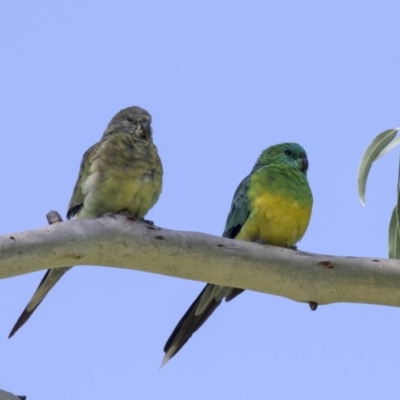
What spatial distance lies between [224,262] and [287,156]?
1.82 metres

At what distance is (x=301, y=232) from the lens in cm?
466

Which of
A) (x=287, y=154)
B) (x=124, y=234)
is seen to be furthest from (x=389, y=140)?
A: (x=124, y=234)

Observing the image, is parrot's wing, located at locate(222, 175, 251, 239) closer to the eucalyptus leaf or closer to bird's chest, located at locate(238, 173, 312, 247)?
bird's chest, located at locate(238, 173, 312, 247)

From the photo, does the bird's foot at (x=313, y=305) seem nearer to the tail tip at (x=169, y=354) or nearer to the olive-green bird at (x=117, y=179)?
the tail tip at (x=169, y=354)

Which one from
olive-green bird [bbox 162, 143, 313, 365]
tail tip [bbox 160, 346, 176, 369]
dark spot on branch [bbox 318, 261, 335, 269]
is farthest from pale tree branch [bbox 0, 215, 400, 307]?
olive-green bird [bbox 162, 143, 313, 365]

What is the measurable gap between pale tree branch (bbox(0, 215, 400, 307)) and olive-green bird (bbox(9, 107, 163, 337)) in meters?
0.95

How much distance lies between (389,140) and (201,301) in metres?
1.24

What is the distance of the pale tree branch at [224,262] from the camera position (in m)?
3.29

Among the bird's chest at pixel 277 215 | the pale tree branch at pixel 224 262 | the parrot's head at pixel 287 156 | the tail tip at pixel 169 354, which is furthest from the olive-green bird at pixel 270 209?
the pale tree branch at pixel 224 262

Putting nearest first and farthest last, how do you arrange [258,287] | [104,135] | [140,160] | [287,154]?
[258,287] < [140,160] < [104,135] < [287,154]

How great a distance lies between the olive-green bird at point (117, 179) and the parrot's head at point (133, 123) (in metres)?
0.12

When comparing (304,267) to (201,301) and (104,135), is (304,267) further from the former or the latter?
(104,135)

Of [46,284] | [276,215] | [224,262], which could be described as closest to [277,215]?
[276,215]

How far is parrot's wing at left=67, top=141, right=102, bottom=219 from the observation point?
4.50 m
